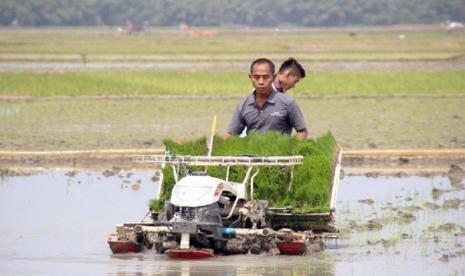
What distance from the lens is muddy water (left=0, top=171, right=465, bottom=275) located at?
36.2 ft

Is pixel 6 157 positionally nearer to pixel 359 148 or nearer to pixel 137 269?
pixel 359 148

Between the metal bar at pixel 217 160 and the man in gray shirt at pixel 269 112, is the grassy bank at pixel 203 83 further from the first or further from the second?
the metal bar at pixel 217 160

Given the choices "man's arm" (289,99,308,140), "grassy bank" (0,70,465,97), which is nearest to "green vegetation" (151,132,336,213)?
"man's arm" (289,99,308,140)

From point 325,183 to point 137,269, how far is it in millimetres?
2034

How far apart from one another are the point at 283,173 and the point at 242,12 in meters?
138

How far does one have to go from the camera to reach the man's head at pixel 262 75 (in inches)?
492

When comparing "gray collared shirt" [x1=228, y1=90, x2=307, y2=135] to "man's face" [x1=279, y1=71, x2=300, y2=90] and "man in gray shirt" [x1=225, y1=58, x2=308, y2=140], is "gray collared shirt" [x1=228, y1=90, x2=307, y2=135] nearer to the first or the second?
"man in gray shirt" [x1=225, y1=58, x2=308, y2=140]

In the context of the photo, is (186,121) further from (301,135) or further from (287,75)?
(301,135)

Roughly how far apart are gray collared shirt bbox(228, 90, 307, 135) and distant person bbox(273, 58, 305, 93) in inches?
31.1

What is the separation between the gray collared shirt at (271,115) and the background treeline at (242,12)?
125 metres

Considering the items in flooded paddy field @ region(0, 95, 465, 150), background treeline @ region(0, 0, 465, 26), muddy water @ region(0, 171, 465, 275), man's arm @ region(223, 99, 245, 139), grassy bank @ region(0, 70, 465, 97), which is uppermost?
background treeline @ region(0, 0, 465, 26)

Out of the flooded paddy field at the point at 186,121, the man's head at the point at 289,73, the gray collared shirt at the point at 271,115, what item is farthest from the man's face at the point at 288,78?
the flooded paddy field at the point at 186,121

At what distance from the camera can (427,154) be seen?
19.0 metres

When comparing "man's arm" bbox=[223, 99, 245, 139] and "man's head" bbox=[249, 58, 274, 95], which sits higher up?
"man's head" bbox=[249, 58, 274, 95]
